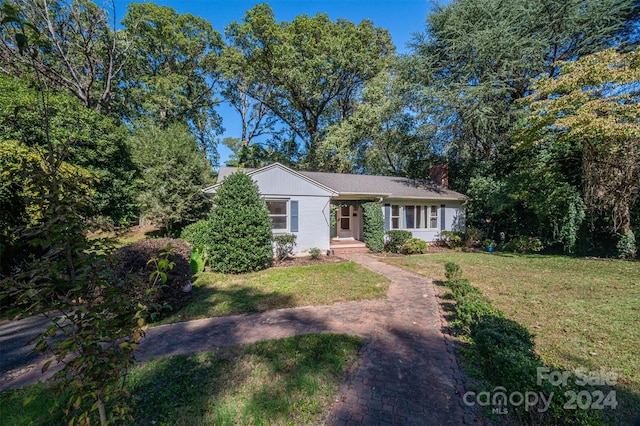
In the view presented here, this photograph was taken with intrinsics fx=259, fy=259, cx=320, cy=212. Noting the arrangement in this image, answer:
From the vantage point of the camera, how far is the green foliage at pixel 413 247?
43.1ft

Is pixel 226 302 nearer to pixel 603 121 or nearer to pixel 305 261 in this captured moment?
pixel 305 261

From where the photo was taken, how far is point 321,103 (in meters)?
23.2

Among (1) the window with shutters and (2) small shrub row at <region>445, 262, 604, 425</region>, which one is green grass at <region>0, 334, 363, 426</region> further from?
(1) the window with shutters

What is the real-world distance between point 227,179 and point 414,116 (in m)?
15.2

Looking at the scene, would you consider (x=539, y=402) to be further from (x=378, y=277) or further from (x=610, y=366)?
(x=378, y=277)

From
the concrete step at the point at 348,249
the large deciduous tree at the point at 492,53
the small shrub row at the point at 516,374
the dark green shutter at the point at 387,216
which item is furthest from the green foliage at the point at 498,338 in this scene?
the large deciduous tree at the point at 492,53

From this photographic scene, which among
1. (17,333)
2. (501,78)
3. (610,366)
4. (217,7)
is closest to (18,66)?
(217,7)

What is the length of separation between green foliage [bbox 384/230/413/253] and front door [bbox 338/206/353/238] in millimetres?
2879

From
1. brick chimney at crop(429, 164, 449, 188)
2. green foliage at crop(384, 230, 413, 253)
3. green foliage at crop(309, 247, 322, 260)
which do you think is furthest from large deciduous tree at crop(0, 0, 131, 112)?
brick chimney at crop(429, 164, 449, 188)

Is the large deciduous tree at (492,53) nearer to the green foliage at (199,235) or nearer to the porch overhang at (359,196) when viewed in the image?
the porch overhang at (359,196)

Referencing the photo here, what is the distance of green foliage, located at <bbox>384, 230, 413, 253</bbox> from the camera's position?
43.7 feet

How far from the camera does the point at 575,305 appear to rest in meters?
5.68

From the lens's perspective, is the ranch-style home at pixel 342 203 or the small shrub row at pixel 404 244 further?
the small shrub row at pixel 404 244

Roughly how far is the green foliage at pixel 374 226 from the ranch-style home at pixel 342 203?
0.49m
